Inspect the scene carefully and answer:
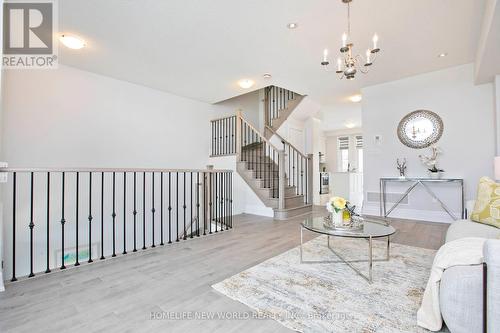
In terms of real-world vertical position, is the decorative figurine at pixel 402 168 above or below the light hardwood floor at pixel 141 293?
above

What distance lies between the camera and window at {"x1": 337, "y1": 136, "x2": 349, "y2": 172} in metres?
10.4

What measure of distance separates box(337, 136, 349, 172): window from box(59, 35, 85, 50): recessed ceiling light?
31.5ft

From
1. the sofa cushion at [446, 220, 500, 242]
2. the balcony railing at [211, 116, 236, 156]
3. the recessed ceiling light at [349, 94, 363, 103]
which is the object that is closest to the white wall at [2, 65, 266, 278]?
the balcony railing at [211, 116, 236, 156]

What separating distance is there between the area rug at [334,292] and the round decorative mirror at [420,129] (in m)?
2.59

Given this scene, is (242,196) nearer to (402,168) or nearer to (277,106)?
(277,106)

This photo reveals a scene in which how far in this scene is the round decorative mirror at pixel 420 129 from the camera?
4453 mm

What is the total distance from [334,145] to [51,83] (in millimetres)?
9817

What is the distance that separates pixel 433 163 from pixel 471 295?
3.90m

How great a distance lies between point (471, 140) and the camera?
4.17 m

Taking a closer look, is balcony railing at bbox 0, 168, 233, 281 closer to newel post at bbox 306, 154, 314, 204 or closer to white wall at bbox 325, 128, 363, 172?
newel post at bbox 306, 154, 314, 204

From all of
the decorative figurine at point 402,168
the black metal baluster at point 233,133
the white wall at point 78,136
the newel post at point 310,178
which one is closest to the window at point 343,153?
the newel post at point 310,178

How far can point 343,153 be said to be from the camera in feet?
34.7

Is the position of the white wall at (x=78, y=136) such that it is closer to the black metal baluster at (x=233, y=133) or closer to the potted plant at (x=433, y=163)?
the black metal baluster at (x=233, y=133)

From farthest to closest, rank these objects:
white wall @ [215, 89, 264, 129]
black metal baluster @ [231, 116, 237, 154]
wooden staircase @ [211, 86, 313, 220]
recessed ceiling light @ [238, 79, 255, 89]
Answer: white wall @ [215, 89, 264, 129] < black metal baluster @ [231, 116, 237, 154] < wooden staircase @ [211, 86, 313, 220] < recessed ceiling light @ [238, 79, 255, 89]
